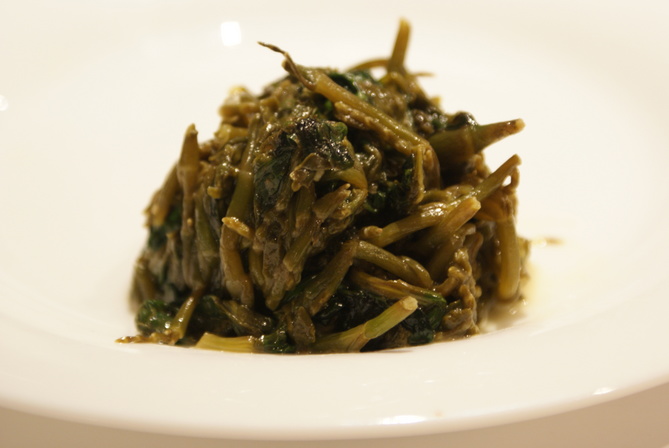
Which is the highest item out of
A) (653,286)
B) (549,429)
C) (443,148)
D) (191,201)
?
(443,148)

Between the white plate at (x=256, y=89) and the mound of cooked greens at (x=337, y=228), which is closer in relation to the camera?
the white plate at (x=256, y=89)

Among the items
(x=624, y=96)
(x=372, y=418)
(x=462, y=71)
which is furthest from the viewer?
(x=462, y=71)

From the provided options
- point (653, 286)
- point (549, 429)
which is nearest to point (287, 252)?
point (549, 429)

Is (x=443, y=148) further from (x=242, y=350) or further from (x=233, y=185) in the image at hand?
(x=242, y=350)

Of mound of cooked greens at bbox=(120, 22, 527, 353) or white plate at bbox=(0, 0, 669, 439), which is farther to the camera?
mound of cooked greens at bbox=(120, 22, 527, 353)

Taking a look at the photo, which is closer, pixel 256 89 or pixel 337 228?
pixel 337 228
